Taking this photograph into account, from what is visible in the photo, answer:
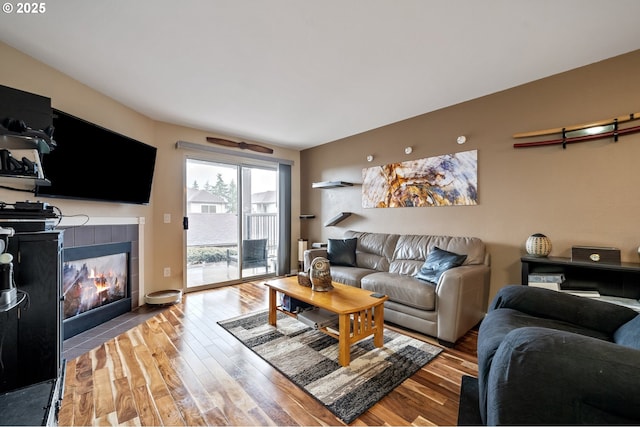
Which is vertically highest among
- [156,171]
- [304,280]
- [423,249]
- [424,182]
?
[156,171]

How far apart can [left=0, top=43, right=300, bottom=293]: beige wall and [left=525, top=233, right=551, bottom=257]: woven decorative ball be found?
4176 millimetres

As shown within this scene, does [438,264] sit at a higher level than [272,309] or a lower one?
higher

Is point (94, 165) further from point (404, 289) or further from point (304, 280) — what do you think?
point (404, 289)

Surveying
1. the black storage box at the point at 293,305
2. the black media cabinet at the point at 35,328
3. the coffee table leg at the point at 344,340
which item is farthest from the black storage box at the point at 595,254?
the black media cabinet at the point at 35,328

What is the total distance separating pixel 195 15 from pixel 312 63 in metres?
0.93

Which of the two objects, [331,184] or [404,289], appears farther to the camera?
[331,184]

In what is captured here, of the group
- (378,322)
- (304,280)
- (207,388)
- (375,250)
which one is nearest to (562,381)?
(378,322)

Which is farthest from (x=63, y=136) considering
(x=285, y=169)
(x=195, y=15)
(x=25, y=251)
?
(x=285, y=169)

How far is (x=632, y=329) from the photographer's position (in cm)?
120

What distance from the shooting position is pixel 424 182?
3457 millimetres

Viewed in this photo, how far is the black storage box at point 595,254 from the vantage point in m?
2.07

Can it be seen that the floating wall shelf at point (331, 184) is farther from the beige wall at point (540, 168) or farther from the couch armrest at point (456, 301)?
the couch armrest at point (456, 301)

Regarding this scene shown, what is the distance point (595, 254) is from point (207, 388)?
3.10 m

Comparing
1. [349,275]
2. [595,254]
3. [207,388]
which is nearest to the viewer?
[207,388]
